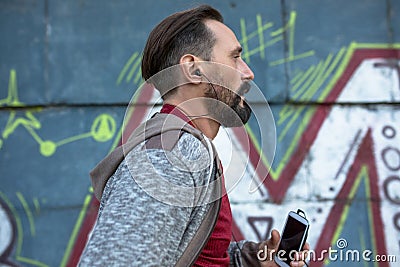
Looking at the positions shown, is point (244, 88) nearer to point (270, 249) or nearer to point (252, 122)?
point (270, 249)

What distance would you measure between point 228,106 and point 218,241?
17.1 inches

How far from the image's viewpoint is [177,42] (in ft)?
6.04

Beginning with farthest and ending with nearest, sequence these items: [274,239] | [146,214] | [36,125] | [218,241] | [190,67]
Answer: [36,125] < [274,239] < [190,67] < [218,241] < [146,214]

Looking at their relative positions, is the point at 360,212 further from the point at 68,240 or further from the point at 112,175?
the point at 112,175

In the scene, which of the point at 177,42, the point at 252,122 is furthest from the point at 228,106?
the point at 252,122

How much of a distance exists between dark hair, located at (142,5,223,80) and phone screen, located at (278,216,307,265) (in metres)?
0.59

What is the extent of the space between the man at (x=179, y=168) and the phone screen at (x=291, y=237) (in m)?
0.04

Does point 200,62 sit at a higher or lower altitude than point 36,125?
lower

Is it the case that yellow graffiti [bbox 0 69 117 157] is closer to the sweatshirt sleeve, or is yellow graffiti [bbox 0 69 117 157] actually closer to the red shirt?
the red shirt

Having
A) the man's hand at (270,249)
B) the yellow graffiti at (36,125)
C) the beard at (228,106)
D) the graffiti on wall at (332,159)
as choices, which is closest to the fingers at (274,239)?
the man's hand at (270,249)

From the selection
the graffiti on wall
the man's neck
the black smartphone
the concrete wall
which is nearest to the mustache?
the man's neck

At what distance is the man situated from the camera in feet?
4.55

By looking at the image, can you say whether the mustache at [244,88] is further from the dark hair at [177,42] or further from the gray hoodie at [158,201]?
the gray hoodie at [158,201]

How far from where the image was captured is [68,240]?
4.04 meters
